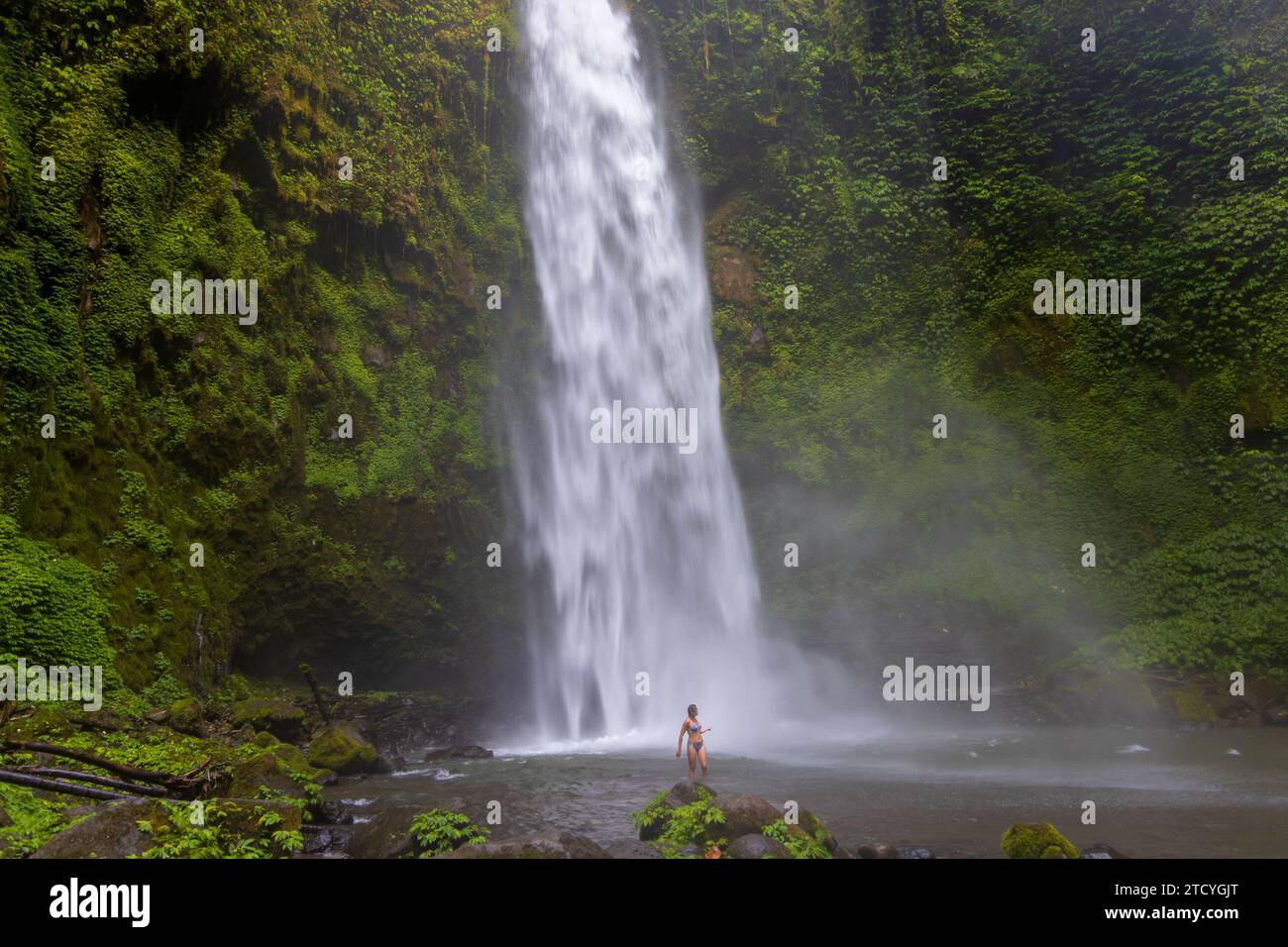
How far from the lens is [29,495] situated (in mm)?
10664

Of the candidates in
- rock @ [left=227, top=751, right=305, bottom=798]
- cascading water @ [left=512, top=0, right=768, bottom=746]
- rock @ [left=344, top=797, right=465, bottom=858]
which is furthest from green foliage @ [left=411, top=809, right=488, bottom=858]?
cascading water @ [left=512, top=0, right=768, bottom=746]

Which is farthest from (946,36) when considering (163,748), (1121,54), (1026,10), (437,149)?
(163,748)

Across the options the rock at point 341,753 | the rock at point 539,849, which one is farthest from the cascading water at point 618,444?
the rock at point 539,849

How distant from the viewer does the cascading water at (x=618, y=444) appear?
1711cm

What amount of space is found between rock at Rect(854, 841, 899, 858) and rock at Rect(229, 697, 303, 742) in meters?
8.52

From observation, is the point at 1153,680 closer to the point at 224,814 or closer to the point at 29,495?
the point at 224,814

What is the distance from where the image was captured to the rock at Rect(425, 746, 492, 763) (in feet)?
42.9

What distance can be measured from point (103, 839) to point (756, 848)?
15.1 feet

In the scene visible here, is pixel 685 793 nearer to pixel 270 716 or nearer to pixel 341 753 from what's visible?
pixel 341 753

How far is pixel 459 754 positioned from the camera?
43.5 ft

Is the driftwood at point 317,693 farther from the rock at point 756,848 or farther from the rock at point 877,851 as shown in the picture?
the rock at point 877,851

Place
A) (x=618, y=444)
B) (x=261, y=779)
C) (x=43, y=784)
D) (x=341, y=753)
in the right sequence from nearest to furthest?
(x=43, y=784)
(x=261, y=779)
(x=341, y=753)
(x=618, y=444)

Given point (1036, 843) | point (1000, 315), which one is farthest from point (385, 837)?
point (1000, 315)

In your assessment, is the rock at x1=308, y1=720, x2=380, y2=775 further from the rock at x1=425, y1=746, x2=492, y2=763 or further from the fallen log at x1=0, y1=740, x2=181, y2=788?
the fallen log at x1=0, y1=740, x2=181, y2=788
